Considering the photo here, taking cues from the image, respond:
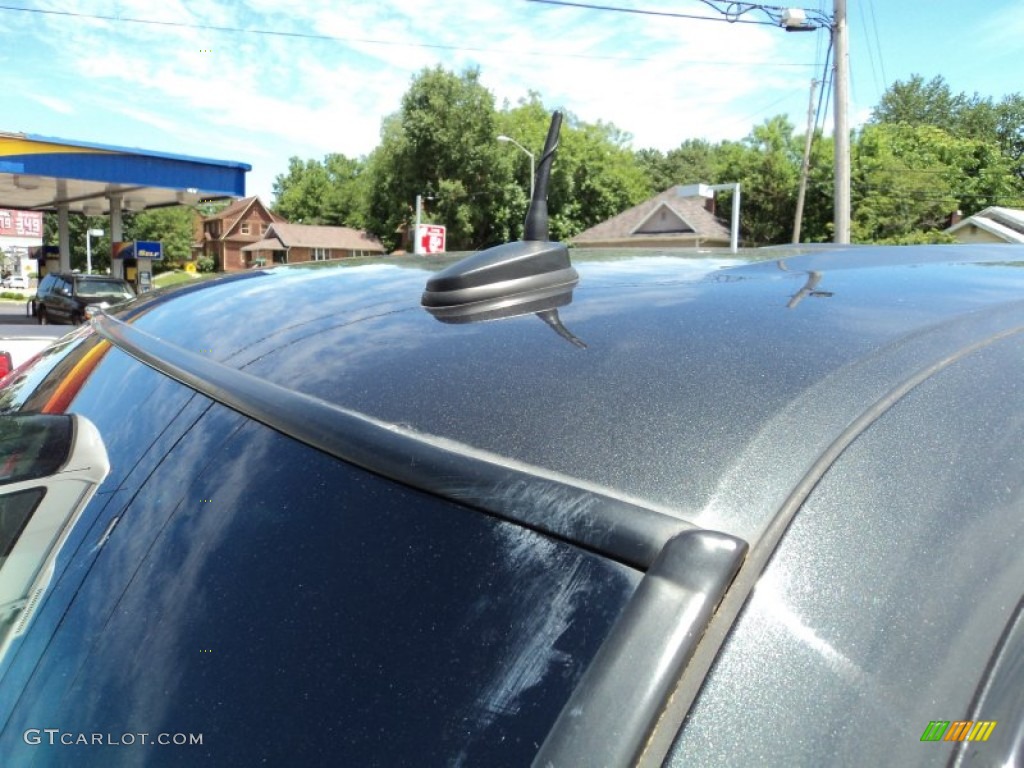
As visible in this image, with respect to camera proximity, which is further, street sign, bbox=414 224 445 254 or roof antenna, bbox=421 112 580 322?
street sign, bbox=414 224 445 254

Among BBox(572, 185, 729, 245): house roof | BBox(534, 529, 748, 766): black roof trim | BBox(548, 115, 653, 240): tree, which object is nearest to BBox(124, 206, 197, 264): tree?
BBox(548, 115, 653, 240): tree

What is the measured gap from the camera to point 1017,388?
3.13 ft

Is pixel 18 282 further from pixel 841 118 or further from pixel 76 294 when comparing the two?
pixel 841 118

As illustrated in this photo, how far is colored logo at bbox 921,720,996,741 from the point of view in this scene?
64 centimetres

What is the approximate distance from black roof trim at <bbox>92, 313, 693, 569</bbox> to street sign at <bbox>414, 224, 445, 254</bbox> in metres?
22.0

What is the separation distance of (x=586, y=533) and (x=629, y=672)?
0.15 meters

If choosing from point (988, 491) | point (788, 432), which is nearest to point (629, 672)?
point (788, 432)

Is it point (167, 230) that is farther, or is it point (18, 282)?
point (167, 230)

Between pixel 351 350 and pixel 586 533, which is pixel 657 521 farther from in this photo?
pixel 351 350

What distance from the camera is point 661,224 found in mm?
44500

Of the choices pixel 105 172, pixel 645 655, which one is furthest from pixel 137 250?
pixel 645 655

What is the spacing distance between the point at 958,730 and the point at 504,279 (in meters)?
0.94

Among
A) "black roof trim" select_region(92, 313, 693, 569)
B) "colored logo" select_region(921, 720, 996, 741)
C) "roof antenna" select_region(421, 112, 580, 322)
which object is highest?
"roof antenna" select_region(421, 112, 580, 322)

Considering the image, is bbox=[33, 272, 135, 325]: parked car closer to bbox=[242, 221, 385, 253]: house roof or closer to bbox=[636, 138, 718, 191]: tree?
bbox=[242, 221, 385, 253]: house roof
